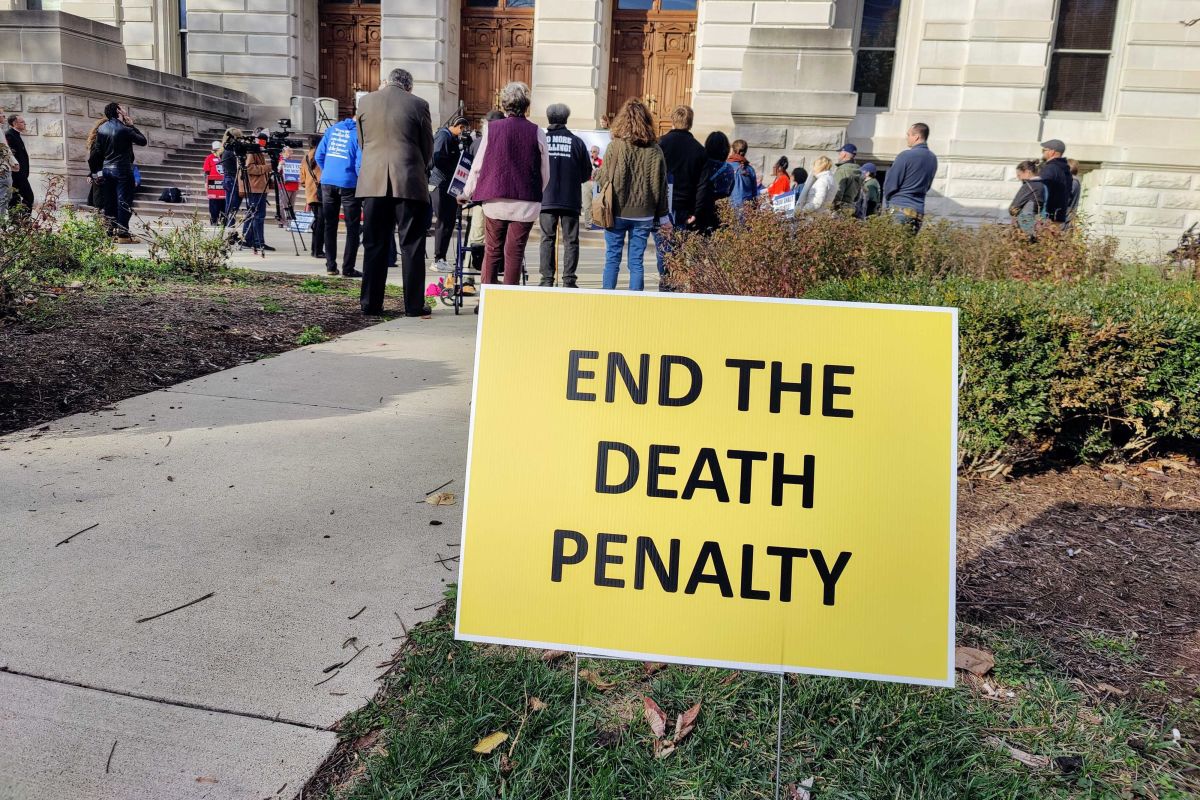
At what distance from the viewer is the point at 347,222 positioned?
10.8 meters

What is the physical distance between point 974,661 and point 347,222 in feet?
30.6

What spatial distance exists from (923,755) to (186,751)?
6.19 ft

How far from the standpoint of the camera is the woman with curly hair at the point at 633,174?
8781 mm

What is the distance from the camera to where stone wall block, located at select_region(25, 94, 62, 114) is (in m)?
18.5

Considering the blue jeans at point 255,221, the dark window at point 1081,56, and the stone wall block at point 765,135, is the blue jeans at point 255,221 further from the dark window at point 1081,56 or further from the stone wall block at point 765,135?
the dark window at point 1081,56

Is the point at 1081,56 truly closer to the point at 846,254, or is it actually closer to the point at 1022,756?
the point at 846,254

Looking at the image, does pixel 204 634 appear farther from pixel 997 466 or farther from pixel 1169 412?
pixel 1169 412

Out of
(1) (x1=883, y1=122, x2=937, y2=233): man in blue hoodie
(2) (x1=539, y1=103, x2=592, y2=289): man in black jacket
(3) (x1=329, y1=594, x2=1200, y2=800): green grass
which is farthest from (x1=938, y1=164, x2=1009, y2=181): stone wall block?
(3) (x1=329, y1=594, x2=1200, y2=800): green grass

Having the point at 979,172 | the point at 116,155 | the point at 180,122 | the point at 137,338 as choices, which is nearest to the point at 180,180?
the point at 180,122

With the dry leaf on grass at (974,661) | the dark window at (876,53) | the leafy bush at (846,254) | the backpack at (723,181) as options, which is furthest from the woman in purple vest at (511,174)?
the dark window at (876,53)

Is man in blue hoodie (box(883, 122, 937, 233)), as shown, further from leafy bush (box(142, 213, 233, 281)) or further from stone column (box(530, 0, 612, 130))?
stone column (box(530, 0, 612, 130))

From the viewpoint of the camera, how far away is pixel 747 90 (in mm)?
16719

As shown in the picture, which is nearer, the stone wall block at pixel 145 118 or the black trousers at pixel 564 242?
the black trousers at pixel 564 242

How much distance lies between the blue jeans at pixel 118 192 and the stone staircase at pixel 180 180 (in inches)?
98.0
